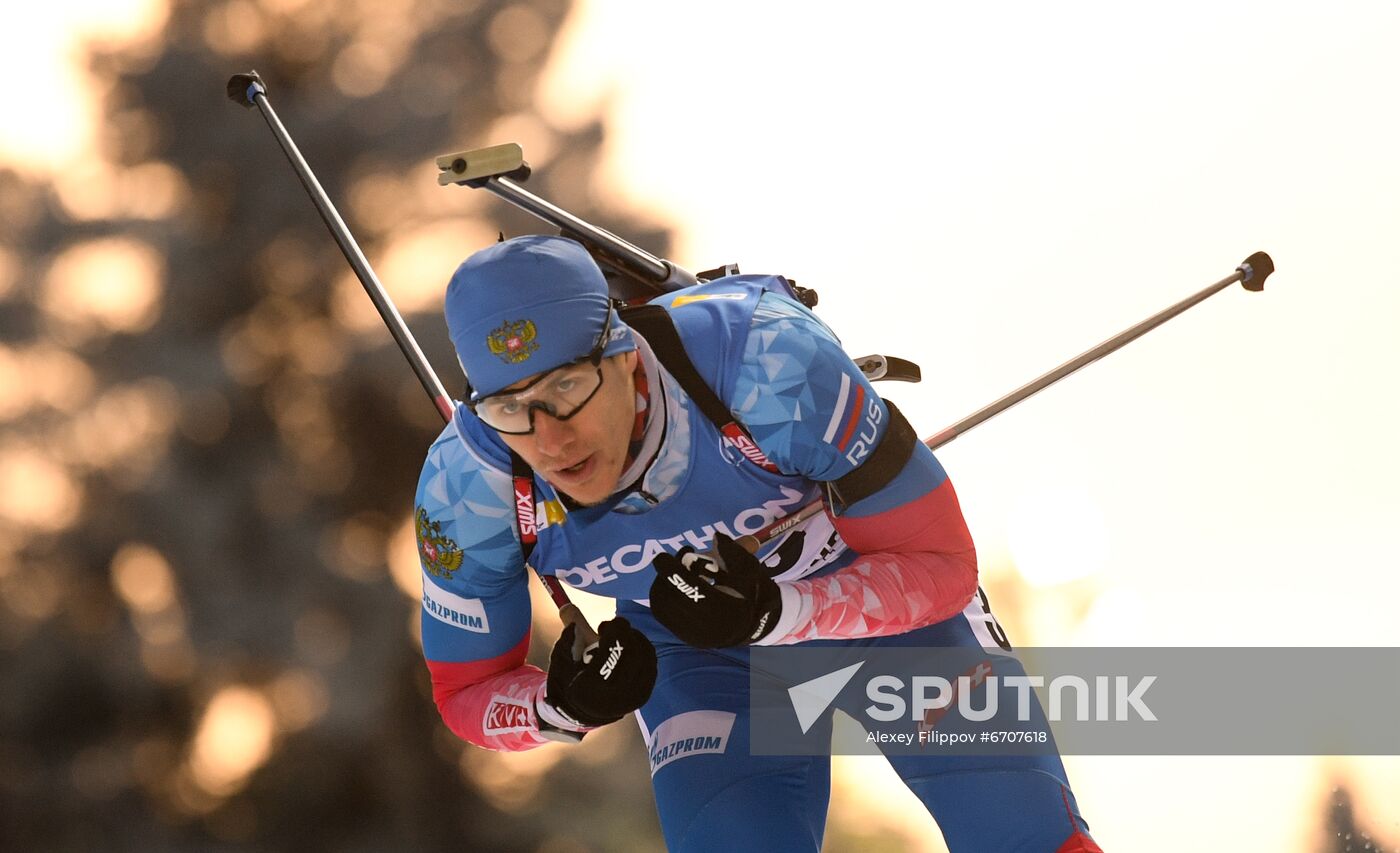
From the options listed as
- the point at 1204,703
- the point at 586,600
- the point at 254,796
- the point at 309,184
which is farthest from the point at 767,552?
the point at 254,796

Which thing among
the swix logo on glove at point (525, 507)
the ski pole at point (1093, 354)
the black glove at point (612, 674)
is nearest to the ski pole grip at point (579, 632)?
the black glove at point (612, 674)

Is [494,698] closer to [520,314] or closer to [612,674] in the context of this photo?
[612,674]

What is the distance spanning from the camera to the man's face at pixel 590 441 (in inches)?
82.9

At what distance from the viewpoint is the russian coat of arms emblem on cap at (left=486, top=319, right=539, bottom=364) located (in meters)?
2.09

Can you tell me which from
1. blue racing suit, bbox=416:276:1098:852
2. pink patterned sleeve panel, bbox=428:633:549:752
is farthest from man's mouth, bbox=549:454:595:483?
pink patterned sleeve panel, bbox=428:633:549:752

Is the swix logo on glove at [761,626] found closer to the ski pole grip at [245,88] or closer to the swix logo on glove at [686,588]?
the swix logo on glove at [686,588]

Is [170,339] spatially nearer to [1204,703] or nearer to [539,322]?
[1204,703]

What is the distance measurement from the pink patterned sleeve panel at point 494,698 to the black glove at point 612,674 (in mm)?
222

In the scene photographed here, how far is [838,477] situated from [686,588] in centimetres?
36

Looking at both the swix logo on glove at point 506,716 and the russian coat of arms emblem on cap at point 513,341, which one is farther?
the swix logo on glove at point 506,716

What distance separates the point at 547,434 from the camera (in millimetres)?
2100

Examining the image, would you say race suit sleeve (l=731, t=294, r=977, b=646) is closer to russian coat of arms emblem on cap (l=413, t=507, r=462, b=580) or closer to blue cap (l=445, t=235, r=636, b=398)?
blue cap (l=445, t=235, r=636, b=398)

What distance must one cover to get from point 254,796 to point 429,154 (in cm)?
293

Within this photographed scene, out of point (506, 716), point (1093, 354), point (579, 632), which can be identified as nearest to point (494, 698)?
point (506, 716)
